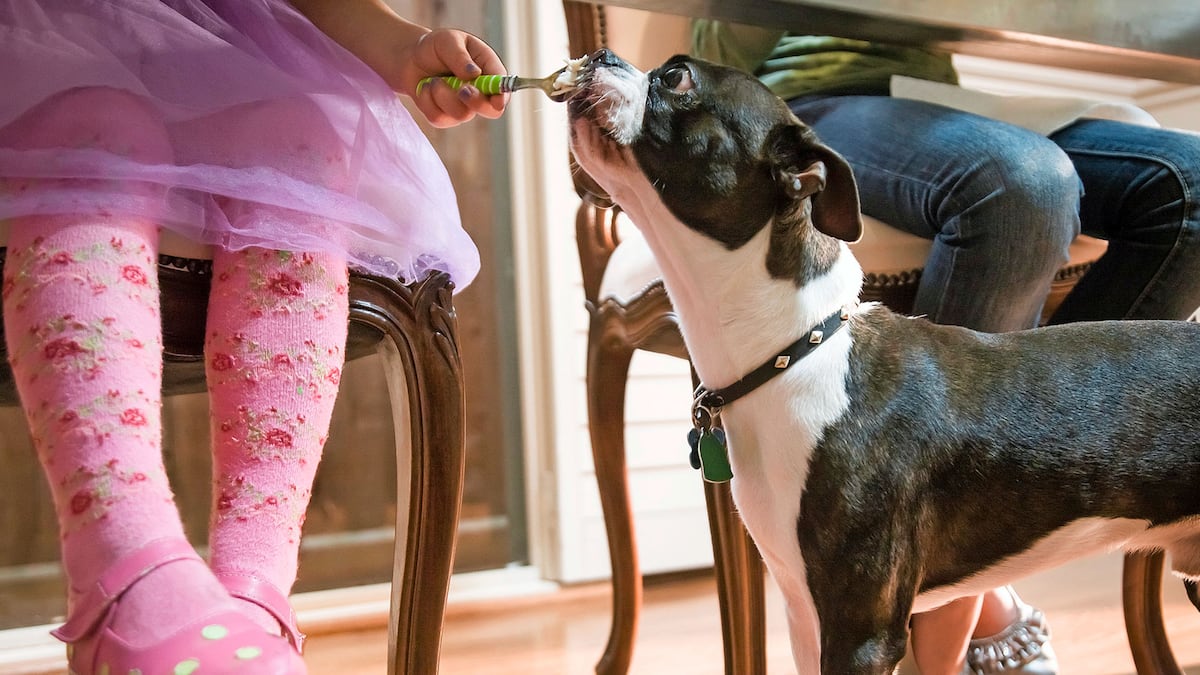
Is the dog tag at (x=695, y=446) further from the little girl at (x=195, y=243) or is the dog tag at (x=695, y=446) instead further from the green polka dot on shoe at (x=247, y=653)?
the green polka dot on shoe at (x=247, y=653)

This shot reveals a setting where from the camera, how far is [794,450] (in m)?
0.78

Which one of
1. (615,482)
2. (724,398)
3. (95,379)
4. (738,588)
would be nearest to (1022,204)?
(724,398)

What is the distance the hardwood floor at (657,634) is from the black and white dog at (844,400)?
610mm

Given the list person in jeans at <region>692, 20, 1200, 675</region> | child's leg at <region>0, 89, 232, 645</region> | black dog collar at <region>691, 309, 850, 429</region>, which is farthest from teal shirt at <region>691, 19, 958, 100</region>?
child's leg at <region>0, 89, 232, 645</region>

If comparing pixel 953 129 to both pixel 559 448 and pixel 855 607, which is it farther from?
pixel 559 448

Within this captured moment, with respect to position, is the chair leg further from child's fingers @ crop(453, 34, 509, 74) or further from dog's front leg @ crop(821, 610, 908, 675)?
child's fingers @ crop(453, 34, 509, 74)

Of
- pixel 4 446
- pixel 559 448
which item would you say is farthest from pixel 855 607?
pixel 4 446

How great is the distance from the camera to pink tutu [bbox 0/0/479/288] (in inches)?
24.1

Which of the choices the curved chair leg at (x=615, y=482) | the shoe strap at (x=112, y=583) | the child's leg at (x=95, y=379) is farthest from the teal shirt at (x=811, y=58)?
the shoe strap at (x=112, y=583)

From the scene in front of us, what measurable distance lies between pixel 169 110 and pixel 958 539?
0.68 meters

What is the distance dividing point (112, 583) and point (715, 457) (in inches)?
19.0

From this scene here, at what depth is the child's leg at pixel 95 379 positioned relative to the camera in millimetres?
526

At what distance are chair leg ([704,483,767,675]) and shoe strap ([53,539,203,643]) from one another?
640 mm

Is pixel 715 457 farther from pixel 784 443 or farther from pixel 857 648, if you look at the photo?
pixel 857 648
